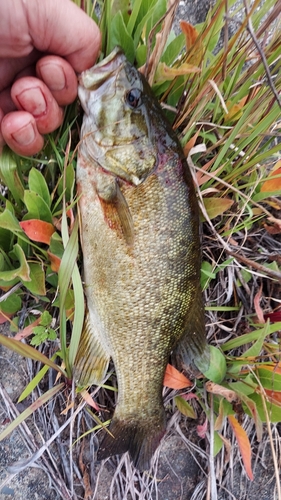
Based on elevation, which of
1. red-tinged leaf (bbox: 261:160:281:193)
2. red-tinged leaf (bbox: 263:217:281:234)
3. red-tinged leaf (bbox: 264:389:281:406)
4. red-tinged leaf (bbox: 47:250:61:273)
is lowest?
red-tinged leaf (bbox: 264:389:281:406)

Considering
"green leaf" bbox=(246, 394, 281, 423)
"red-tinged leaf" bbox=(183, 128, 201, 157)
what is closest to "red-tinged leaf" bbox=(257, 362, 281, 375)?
"green leaf" bbox=(246, 394, 281, 423)

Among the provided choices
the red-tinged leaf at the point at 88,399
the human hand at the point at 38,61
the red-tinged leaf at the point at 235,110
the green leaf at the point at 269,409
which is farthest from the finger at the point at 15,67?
the green leaf at the point at 269,409

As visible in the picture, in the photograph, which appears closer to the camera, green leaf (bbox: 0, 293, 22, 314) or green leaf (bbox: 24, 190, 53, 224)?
green leaf (bbox: 24, 190, 53, 224)

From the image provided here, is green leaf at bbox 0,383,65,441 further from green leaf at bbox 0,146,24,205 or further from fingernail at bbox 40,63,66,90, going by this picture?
fingernail at bbox 40,63,66,90

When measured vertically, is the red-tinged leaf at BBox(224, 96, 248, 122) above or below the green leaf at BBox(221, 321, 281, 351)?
above

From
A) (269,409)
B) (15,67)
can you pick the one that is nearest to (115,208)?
(15,67)

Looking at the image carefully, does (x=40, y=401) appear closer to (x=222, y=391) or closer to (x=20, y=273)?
(x=20, y=273)

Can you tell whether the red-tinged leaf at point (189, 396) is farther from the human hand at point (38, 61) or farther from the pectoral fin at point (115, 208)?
the human hand at point (38, 61)
